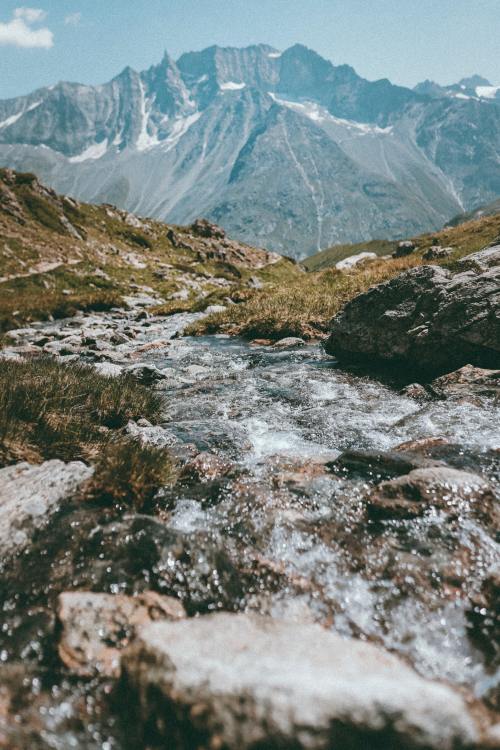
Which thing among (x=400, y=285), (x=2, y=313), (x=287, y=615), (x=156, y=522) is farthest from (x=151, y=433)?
(x=2, y=313)

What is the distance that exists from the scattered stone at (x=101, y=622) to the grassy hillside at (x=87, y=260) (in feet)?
66.8

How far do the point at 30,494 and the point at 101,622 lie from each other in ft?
7.29

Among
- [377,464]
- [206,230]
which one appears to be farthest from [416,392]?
[206,230]

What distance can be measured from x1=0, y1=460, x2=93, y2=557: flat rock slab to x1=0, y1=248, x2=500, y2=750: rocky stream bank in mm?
23

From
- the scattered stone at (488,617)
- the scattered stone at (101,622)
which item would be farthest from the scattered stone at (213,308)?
the scattered stone at (488,617)

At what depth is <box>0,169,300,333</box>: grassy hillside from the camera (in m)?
26.8

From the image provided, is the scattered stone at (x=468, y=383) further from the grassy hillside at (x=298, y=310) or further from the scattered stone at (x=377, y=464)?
the grassy hillside at (x=298, y=310)

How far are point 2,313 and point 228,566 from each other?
882 inches

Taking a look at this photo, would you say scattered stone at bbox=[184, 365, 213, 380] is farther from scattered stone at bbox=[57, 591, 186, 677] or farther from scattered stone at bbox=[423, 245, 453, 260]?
scattered stone at bbox=[423, 245, 453, 260]

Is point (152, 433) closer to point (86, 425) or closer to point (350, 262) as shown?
point (86, 425)

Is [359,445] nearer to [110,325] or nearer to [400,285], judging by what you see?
[400,285]

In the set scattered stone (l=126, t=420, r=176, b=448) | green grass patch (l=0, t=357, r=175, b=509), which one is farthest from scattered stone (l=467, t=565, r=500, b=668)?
scattered stone (l=126, t=420, r=176, b=448)

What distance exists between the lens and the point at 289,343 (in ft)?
54.0

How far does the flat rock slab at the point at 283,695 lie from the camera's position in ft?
7.40
